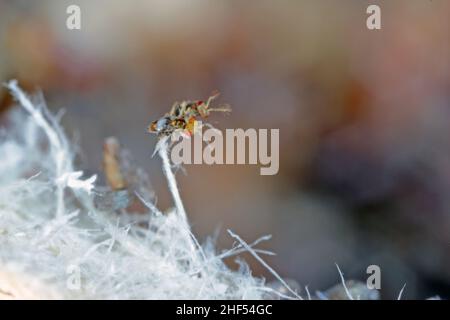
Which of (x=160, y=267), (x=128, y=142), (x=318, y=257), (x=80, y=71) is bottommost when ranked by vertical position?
(x=318, y=257)

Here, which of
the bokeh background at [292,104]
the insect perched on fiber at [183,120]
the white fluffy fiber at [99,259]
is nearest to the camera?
the white fluffy fiber at [99,259]

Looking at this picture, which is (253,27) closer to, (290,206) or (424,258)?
(290,206)

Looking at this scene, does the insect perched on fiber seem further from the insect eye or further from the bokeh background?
the bokeh background

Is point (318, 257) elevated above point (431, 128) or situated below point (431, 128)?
below

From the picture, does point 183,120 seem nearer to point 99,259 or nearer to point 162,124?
point 162,124

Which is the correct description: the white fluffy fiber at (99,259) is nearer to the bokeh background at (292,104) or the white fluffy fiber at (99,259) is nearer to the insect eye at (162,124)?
the insect eye at (162,124)

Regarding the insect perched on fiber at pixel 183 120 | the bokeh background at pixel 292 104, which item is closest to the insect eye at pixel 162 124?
the insect perched on fiber at pixel 183 120

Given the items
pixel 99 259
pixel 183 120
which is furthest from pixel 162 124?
pixel 99 259
